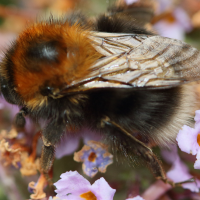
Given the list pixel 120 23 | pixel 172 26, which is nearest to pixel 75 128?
pixel 120 23

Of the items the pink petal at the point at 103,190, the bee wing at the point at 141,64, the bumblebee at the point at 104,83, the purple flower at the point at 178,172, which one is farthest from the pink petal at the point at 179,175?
the bee wing at the point at 141,64

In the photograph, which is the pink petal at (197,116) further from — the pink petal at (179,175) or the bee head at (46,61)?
the bee head at (46,61)

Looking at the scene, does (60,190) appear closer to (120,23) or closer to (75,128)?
(75,128)

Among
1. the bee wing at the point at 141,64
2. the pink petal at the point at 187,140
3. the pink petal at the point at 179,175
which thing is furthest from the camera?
the pink petal at the point at 179,175

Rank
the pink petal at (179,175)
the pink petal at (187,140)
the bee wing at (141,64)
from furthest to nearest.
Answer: the pink petal at (179,175) → the pink petal at (187,140) → the bee wing at (141,64)

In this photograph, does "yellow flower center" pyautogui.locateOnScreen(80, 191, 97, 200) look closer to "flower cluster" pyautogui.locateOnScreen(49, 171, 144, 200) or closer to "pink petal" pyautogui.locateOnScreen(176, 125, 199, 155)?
"flower cluster" pyautogui.locateOnScreen(49, 171, 144, 200)

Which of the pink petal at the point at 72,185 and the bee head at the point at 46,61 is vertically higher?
the bee head at the point at 46,61
